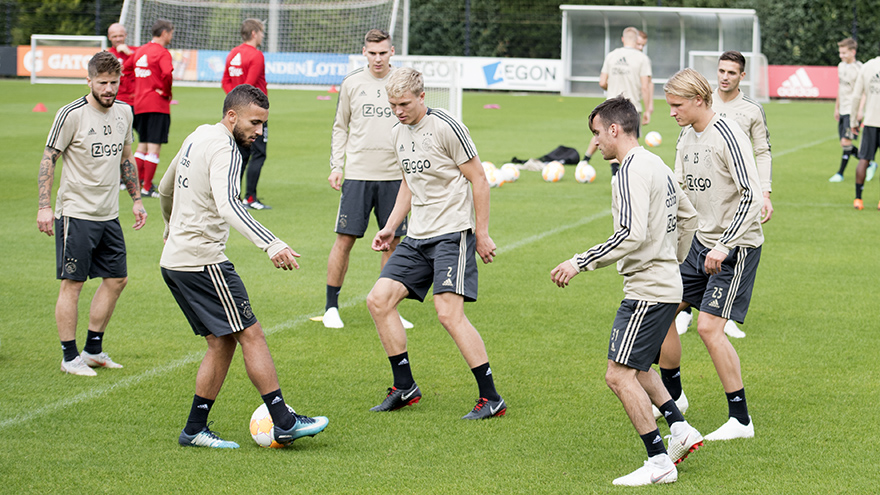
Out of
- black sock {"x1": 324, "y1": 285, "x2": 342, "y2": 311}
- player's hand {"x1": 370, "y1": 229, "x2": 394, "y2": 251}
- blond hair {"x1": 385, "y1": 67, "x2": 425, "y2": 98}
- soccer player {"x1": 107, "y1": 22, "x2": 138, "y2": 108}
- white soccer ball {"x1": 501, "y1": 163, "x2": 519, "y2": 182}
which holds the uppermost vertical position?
soccer player {"x1": 107, "y1": 22, "x2": 138, "y2": 108}

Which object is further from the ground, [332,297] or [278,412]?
[332,297]

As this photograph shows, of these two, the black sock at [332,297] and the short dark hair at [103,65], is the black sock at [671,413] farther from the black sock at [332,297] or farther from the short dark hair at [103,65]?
the short dark hair at [103,65]

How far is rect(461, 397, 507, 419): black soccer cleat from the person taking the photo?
217 inches

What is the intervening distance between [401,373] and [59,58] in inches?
1323

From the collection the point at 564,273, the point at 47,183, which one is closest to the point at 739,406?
the point at 564,273

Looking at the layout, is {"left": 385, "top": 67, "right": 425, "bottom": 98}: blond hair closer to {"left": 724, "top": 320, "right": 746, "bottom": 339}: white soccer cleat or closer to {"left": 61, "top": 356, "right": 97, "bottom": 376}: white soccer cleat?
{"left": 61, "top": 356, "right": 97, "bottom": 376}: white soccer cleat

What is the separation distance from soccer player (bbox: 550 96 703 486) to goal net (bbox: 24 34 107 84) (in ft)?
110

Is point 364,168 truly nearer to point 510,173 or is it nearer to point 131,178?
point 131,178

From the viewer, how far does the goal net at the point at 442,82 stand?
1909cm

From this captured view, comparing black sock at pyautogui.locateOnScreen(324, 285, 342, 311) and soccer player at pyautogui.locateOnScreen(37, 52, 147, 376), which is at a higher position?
soccer player at pyautogui.locateOnScreen(37, 52, 147, 376)

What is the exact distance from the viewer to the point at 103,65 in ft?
19.8

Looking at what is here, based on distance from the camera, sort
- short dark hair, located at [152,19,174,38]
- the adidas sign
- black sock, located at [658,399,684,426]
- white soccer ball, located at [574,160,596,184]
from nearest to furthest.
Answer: black sock, located at [658,399,684,426] → short dark hair, located at [152,19,174,38] → white soccer ball, located at [574,160,596,184] → the adidas sign

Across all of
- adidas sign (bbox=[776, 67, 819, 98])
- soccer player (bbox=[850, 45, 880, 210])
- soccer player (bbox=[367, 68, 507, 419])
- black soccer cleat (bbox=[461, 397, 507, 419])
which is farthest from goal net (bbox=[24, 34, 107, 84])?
black soccer cleat (bbox=[461, 397, 507, 419])

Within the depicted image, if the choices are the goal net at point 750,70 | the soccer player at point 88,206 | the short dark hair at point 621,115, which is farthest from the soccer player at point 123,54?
the goal net at point 750,70
